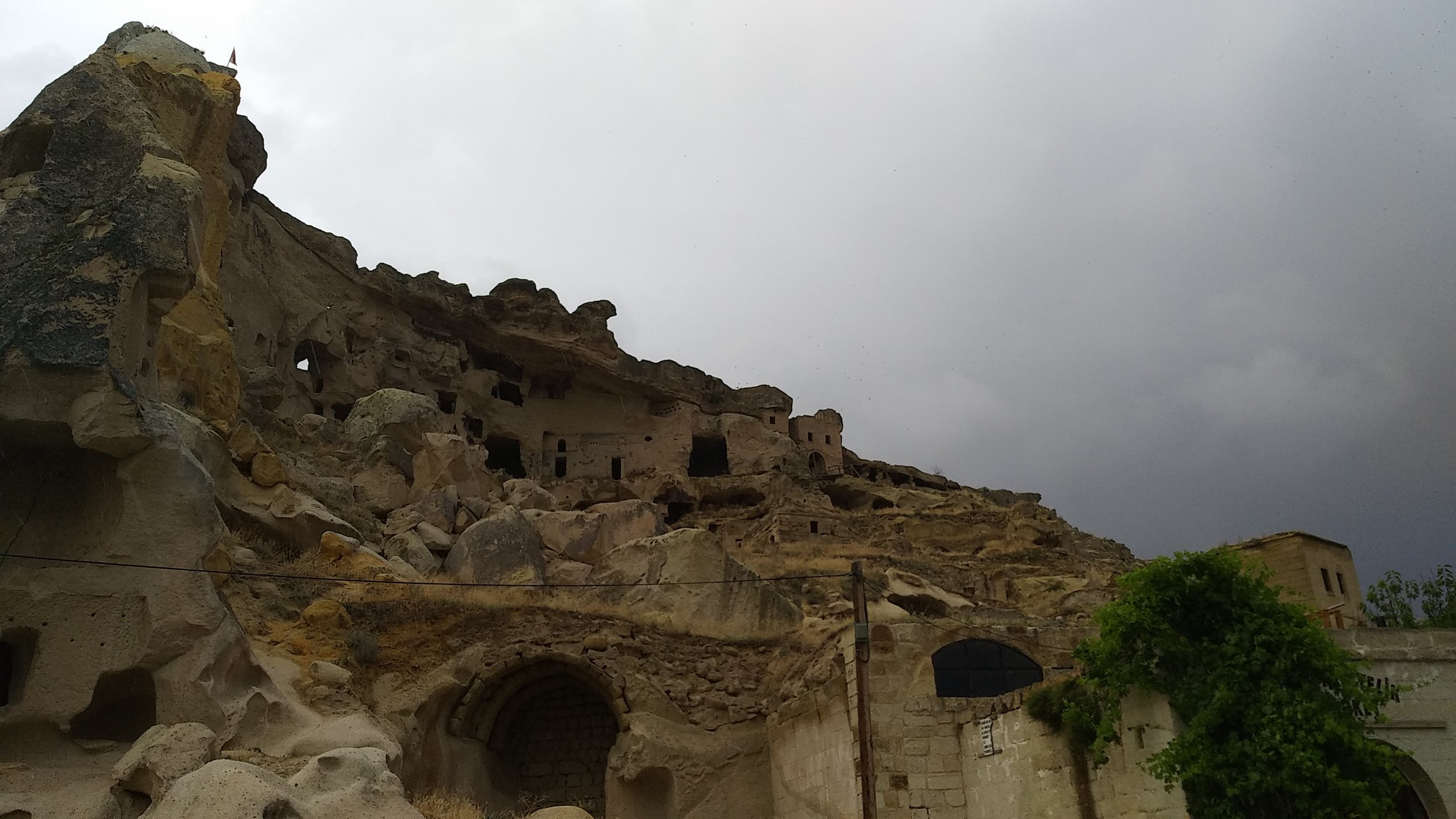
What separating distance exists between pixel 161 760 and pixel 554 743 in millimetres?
9031

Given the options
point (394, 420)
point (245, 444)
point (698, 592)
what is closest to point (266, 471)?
point (245, 444)

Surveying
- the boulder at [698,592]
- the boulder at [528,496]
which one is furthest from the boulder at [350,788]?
the boulder at [528,496]

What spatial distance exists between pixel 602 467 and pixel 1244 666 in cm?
3114

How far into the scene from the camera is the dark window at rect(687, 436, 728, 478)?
4141 centimetres

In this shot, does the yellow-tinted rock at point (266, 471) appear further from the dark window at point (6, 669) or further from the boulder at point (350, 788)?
the boulder at point (350, 788)

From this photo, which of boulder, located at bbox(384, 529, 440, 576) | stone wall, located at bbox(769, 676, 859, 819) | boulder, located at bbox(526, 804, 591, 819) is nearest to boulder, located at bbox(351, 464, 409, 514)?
boulder, located at bbox(384, 529, 440, 576)

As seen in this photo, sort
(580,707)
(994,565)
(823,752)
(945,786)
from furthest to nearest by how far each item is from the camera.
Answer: (994,565) → (580,707) → (823,752) → (945,786)

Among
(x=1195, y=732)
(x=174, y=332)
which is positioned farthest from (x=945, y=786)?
(x=174, y=332)

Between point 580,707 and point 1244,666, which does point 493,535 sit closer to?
point 580,707

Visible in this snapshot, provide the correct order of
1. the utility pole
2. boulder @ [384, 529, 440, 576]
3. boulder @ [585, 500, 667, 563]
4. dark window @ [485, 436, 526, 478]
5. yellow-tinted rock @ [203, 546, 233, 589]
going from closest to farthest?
the utility pole, yellow-tinted rock @ [203, 546, 233, 589], boulder @ [384, 529, 440, 576], boulder @ [585, 500, 667, 563], dark window @ [485, 436, 526, 478]

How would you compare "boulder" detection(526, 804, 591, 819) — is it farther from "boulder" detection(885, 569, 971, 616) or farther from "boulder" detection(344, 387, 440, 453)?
"boulder" detection(344, 387, 440, 453)

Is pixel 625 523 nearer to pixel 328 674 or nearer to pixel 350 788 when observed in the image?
pixel 328 674

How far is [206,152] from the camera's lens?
71.2 feet

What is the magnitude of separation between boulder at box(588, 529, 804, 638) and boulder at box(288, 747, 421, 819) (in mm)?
8748
